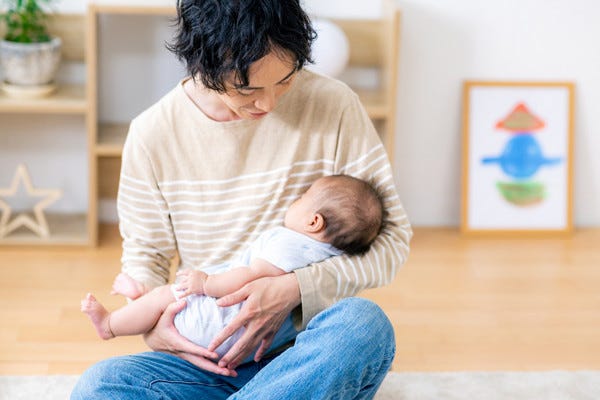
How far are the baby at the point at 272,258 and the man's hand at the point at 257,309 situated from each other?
0.03 metres

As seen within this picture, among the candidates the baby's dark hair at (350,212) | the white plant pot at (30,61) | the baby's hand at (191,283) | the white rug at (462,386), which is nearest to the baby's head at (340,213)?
the baby's dark hair at (350,212)

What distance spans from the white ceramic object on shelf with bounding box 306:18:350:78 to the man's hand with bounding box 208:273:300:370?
55.0 inches

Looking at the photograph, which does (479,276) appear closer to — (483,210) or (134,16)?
(483,210)

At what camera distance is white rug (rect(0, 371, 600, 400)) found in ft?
7.39

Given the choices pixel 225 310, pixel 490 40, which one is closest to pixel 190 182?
pixel 225 310

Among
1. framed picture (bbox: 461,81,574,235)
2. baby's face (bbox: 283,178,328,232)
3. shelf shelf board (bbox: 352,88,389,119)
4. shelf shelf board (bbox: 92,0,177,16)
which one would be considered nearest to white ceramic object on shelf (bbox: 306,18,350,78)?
shelf shelf board (bbox: 352,88,389,119)

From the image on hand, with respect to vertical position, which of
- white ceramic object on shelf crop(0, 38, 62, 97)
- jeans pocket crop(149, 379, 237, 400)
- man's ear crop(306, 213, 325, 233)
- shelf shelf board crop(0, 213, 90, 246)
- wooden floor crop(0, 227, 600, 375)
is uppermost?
white ceramic object on shelf crop(0, 38, 62, 97)

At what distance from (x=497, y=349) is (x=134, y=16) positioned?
163 centimetres

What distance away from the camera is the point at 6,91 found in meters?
3.07

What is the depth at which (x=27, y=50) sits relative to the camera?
9.74 ft

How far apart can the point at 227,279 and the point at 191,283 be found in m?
0.07

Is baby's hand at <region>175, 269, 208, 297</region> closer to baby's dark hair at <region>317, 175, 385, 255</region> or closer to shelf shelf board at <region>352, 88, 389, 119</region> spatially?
baby's dark hair at <region>317, 175, 385, 255</region>

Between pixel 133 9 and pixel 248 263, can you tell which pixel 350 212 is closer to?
pixel 248 263

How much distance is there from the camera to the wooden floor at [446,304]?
2.48 metres
